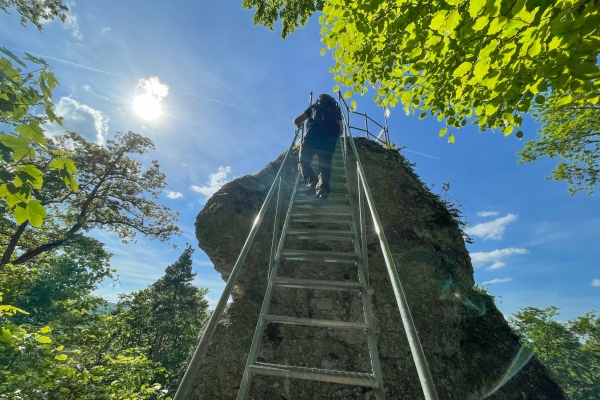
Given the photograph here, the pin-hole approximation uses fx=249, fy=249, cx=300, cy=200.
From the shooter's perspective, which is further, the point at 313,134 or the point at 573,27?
the point at 313,134

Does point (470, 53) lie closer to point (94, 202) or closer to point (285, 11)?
point (285, 11)

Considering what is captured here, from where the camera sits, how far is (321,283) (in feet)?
7.86

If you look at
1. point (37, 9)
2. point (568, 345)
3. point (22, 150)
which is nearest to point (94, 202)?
point (37, 9)

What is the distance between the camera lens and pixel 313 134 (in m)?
5.34

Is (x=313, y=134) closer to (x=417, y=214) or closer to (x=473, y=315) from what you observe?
(x=417, y=214)

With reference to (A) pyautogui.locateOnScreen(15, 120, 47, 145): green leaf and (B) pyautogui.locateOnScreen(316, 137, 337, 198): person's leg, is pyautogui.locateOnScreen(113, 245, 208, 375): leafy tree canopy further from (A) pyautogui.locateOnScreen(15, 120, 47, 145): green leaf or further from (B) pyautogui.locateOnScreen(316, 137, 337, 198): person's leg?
(A) pyautogui.locateOnScreen(15, 120, 47, 145): green leaf

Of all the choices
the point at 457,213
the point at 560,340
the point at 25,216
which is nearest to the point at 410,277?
the point at 457,213

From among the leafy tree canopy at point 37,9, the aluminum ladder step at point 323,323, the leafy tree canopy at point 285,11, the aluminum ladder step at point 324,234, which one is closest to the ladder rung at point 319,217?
the aluminum ladder step at point 324,234

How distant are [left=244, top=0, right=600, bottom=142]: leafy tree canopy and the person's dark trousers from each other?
115 cm

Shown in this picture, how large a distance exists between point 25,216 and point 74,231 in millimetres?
17140

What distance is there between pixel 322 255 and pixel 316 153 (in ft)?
8.82

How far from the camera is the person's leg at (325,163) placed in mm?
4559

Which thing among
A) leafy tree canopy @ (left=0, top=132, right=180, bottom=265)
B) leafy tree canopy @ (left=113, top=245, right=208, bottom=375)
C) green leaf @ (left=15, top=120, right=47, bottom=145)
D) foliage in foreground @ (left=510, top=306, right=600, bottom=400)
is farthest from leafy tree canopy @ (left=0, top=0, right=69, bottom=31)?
foliage in foreground @ (left=510, top=306, right=600, bottom=400)

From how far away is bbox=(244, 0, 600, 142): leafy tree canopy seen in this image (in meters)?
1.68
